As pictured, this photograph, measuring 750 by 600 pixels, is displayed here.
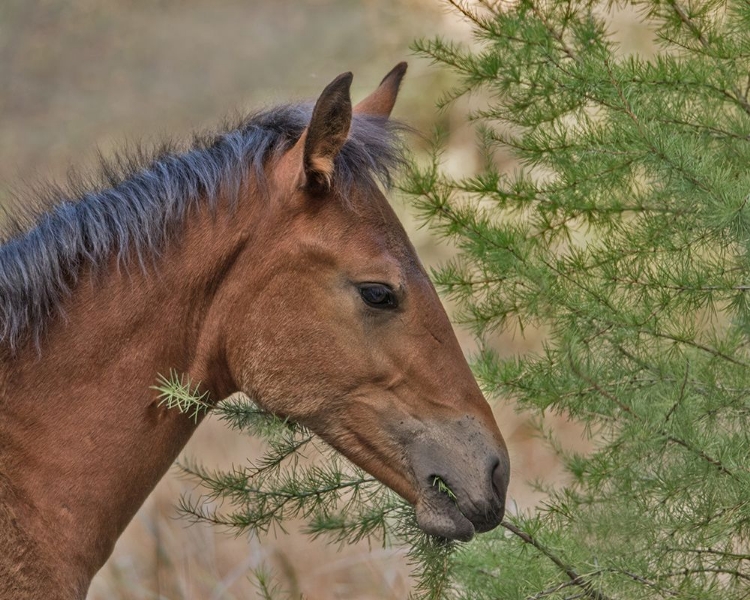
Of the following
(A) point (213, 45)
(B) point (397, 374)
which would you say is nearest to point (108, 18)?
(A) point (213, 45)

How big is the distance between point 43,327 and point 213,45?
Answer: 1109 cm

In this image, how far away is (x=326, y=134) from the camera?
2145 mm

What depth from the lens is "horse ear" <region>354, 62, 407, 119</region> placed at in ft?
8.64

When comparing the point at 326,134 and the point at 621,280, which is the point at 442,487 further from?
the point at 326,134

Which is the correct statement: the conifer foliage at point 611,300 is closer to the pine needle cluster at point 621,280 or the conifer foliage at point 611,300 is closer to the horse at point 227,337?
the pine needle cluster at point 621,280

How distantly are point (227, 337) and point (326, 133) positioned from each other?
557 mm

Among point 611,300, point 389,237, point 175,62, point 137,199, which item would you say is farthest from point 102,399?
point 175,62

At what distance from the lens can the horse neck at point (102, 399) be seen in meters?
2.10

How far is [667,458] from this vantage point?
225 cm

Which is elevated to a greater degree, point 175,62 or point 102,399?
point 175,62

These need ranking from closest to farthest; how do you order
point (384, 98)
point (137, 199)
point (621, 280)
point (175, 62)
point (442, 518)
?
1. point (442, 518)
2. point (137, 199)
3. point (621, 280)
4. point (384, 98)
5. point (175, 62)

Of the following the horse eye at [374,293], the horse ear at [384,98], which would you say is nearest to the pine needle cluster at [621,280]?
the horse ear at [384,98]

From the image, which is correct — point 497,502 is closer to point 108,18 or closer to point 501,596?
point 501,596

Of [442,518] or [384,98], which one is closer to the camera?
[442,518]
